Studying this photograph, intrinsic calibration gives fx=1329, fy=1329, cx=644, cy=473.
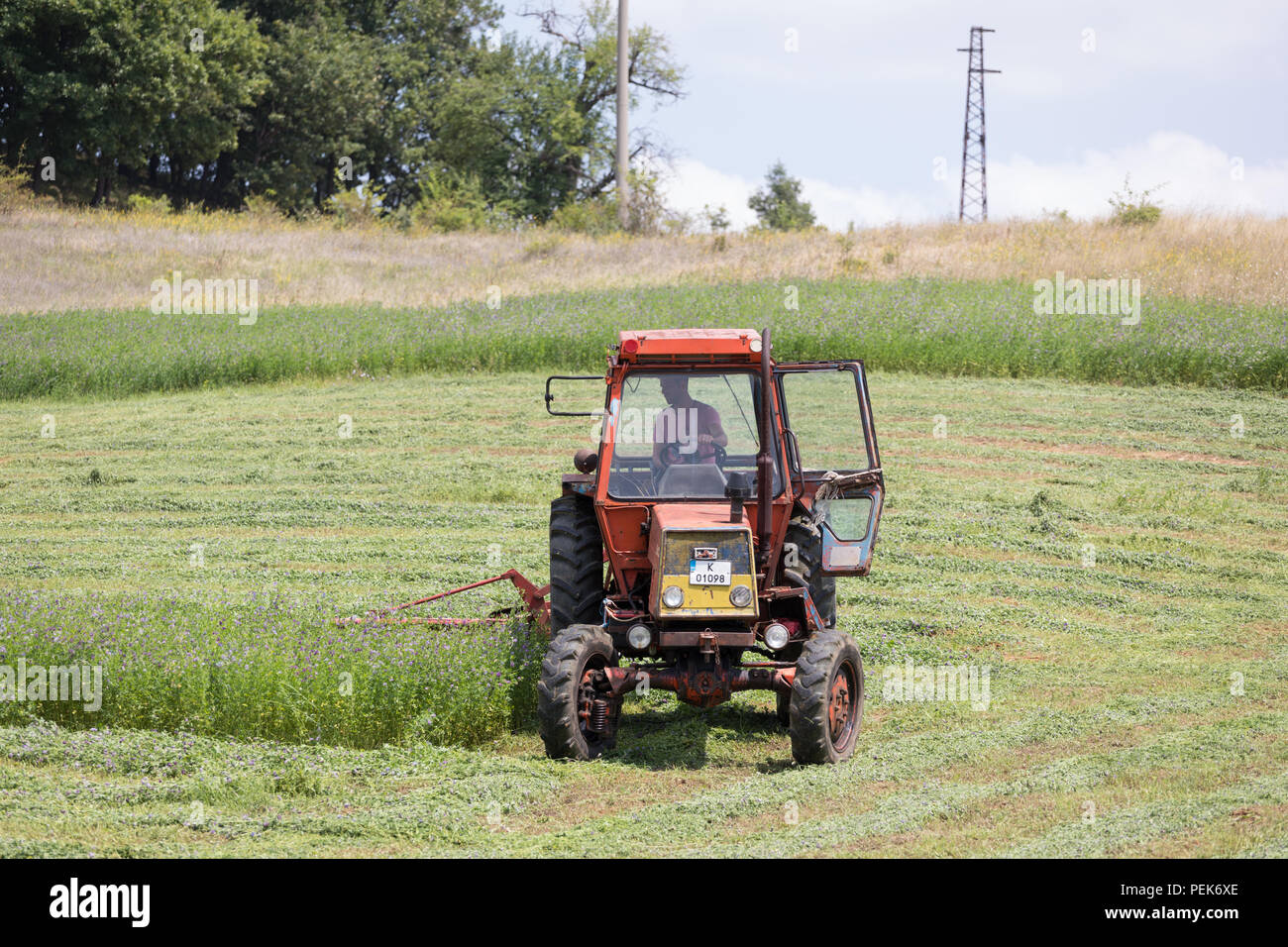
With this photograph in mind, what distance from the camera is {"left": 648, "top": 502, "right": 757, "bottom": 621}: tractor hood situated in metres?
6.48

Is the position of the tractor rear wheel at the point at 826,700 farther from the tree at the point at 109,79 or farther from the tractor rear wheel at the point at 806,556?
the tree at the point at 109,79

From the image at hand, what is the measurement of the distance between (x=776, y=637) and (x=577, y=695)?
1072 millimetres

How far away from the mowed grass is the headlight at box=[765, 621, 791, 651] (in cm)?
58

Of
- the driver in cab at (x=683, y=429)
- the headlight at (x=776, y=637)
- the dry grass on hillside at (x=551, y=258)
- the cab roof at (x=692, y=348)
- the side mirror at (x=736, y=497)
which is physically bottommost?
the headlight at (x=776, y=637)

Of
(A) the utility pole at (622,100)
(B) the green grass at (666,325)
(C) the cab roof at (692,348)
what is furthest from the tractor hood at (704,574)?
(A) the utility pole at (622,100)

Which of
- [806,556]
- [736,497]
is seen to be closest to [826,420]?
[806,556]

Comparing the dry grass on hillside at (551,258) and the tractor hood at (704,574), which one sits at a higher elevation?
the dry grass on hillside at (551,258)

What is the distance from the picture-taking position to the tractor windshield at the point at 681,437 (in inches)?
282

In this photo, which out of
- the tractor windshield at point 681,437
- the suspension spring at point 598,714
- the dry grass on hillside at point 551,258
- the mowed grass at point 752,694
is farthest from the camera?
the dry grass on hillside at point 551,258

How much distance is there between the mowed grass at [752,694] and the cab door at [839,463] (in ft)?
3.31

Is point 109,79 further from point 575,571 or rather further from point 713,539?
point 713,539

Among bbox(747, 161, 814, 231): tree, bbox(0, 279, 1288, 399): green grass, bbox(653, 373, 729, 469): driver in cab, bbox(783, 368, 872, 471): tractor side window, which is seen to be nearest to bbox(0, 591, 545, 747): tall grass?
bbox(653, 373, 729, 469): driver in cab

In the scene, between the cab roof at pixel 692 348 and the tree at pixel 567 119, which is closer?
the cab roof at pixel 692 348

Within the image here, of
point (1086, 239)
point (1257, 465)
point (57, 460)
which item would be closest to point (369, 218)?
point (1086, 239)
